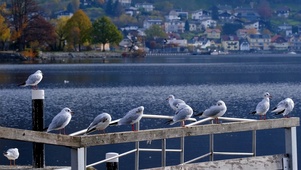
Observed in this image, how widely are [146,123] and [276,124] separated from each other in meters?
21.0

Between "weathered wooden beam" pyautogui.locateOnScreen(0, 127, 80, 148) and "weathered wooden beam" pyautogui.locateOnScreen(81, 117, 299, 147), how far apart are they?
14 cm

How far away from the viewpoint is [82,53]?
460ft

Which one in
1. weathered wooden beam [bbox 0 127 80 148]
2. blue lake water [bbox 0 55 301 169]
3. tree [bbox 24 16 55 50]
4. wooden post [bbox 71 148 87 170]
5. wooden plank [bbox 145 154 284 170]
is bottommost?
blue lake water [bbox 0 55 301 169]

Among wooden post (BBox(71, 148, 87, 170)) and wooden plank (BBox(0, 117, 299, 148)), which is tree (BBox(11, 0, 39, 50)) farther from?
wooden post (BBox(71, 148, 87, 170))

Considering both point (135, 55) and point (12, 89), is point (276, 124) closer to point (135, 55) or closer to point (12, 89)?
point (12, 89)

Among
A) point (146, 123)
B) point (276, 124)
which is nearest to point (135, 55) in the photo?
point (146, 123)

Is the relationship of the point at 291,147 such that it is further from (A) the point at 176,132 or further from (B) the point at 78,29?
(B) the point at 78,29

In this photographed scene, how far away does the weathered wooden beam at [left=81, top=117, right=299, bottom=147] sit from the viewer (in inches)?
462

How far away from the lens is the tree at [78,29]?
432 ft

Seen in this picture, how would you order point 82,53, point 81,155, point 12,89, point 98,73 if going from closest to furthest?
point 81,155
point 12,89
point 98,73
point 82,53

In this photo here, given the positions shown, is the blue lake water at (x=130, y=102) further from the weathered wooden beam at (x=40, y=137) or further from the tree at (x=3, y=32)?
the tree at (x=3, y=32)

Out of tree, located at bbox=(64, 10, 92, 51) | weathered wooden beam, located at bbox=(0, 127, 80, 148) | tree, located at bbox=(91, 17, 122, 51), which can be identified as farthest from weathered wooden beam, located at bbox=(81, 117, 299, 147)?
tree, located at bbox=(91, 17, 122, 51)

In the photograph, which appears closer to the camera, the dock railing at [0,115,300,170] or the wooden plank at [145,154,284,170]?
the dock railing at [0,115,300,170]

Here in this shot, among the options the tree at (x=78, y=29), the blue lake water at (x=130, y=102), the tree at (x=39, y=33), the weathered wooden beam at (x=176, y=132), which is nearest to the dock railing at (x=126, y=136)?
the weathered wooden beam at (x=176, y=132)
